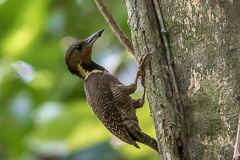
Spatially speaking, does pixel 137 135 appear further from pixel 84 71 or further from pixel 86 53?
pixel 86 53

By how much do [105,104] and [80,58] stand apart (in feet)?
1.75

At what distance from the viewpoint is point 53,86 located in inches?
195

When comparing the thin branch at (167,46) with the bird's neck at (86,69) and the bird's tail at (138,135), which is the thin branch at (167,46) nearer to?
the bird's tail at (138,135)

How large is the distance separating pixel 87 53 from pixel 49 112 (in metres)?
0.79

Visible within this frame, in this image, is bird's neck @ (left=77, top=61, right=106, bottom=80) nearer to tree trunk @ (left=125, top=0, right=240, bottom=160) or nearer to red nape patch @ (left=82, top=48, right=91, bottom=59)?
red nape patch @ (left=82, top=48, right=91, bottom=59)

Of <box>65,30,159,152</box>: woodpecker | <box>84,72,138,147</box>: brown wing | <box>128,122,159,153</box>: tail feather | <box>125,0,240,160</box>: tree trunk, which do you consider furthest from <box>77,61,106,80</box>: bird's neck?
<box>125,0,240,160</box>: tree trunk

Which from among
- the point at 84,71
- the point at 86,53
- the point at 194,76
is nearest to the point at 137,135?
the point at 84,71

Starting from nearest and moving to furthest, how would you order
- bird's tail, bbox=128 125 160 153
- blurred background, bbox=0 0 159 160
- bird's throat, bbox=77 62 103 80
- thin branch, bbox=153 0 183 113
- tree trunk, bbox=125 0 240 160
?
tree trunk, bbox=125 0 240 160 → thin branch, bbox=153 0 183 113 → bird's tail, bbox=128 125 160 153 → bird's throat, bbox=77 62 103 80 → blurred background, bbox=0 0 159 160

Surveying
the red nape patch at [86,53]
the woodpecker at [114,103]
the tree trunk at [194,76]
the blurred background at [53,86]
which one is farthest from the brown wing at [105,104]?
the tree trunk at [194,76]

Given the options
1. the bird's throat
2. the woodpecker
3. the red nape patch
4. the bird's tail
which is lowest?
the bird's tail

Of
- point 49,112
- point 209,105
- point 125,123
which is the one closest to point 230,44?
point 209,105

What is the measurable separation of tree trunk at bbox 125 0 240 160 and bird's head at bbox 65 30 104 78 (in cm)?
118

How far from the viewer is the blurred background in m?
4.29

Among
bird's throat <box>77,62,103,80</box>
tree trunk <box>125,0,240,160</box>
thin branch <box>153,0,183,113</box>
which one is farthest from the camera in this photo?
bird's throat <box>77,62,103,80</box>
